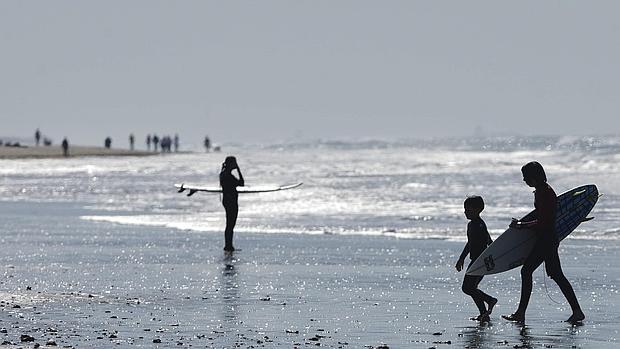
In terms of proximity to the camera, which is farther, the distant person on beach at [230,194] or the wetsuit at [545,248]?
the distant person on beach at [230,194]

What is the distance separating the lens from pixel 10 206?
3491cm

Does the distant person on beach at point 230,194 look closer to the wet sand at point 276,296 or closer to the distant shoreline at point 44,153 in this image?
the wet sand at point 276,296

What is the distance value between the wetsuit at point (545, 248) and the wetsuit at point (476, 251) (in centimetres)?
37

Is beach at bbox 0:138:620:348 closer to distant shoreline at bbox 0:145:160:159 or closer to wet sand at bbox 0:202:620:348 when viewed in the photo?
wet sand at bbox 0:202:620:348

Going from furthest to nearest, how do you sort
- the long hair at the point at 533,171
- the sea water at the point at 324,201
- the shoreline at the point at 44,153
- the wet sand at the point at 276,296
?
1. the shoreline at the point at 44,153
2. the sea water at the point at 324,201
3. the long hair at the point at 533,171
4. the wet sand at the point at 276,296

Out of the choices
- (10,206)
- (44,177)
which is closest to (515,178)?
(44,177)

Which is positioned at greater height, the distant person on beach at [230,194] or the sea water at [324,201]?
the distant person on beach at [230,194]

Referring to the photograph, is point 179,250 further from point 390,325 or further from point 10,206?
point 10,206

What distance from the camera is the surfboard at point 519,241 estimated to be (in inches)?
504

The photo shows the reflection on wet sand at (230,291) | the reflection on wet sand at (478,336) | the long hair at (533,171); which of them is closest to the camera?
the reflection on wet sand at (478,336)

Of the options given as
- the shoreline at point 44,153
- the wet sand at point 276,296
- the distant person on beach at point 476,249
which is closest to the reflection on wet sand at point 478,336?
the wet sand at point 276,296

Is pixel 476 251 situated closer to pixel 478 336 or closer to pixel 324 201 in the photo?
pixel 478 336

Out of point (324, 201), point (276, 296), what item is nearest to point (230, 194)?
point (276, 296)

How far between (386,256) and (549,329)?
7702 mm
